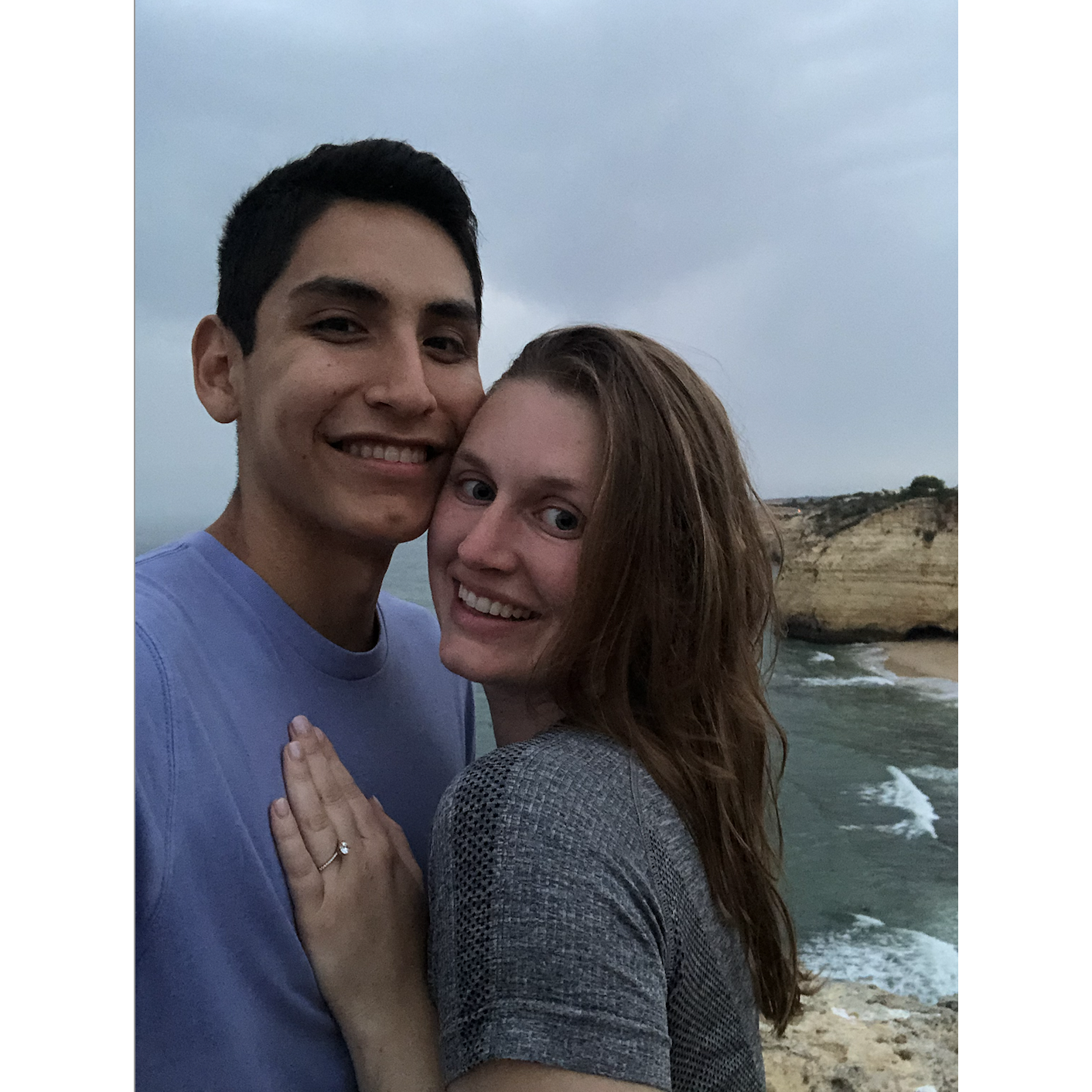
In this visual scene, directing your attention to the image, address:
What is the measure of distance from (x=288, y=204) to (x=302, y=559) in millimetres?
571

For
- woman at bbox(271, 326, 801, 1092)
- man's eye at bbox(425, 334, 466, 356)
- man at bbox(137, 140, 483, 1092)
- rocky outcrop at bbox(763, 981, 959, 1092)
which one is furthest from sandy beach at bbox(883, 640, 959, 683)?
man's eye at bbox(425, 334, 466, 356)

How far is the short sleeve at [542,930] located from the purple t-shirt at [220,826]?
27cm

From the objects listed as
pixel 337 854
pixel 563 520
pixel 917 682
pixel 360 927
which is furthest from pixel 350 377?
pixel 917 682

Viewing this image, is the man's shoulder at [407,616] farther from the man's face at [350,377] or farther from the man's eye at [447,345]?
the man's eye at [447,345]

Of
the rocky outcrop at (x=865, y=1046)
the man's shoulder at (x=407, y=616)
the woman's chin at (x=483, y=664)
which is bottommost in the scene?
the rocky outcrop at (x=865, y=1046)

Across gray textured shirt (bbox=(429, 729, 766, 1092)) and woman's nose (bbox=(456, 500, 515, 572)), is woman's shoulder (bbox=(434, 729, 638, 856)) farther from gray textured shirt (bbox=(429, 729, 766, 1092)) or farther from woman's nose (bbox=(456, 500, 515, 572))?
woman's nose (bbox=(456, 500, 515, 572))

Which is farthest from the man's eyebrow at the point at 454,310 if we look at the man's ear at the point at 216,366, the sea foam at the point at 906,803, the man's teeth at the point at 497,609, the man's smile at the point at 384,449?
the sea foam at the point at 906,803

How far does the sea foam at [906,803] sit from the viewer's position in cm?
201

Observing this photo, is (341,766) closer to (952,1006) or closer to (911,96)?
(952,1006)

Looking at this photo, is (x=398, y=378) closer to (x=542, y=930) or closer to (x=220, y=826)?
→ (x=220, y=826)

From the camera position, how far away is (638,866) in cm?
133

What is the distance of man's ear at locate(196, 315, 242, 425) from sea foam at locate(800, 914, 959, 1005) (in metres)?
1.51
